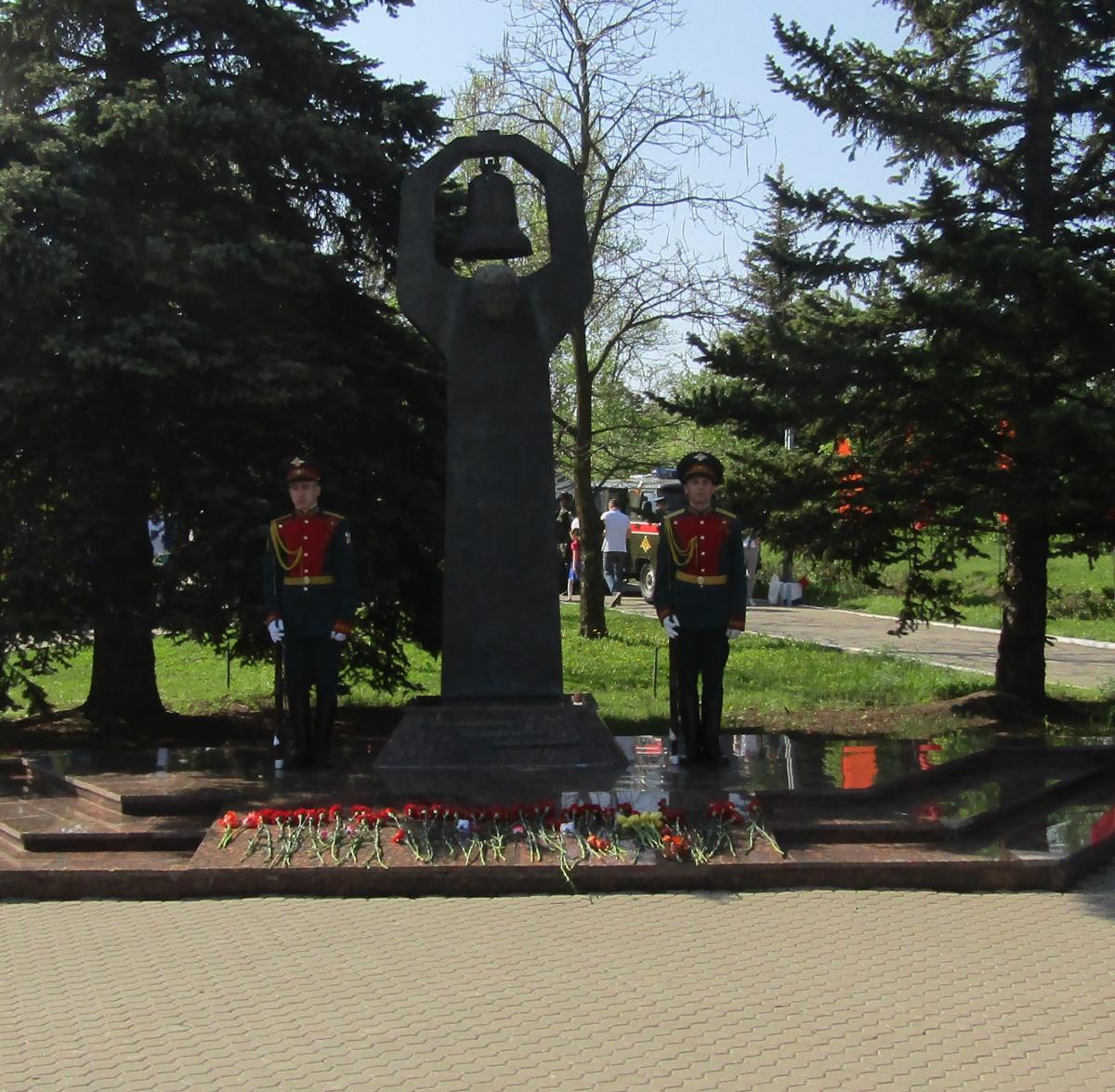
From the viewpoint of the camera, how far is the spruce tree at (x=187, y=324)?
31.0ft

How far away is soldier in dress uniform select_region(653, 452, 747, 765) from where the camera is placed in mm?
8711

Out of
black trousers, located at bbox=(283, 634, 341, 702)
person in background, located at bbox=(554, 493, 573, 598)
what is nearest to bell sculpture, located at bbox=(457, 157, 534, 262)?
black trousers, located at bbox=(283, 634, 341, 702)

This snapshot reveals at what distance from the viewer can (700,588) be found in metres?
8.74

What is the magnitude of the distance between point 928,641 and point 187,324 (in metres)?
12.5

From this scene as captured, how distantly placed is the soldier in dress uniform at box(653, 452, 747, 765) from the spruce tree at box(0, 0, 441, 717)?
85.6 inches

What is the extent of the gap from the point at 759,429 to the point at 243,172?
4064 millimetres

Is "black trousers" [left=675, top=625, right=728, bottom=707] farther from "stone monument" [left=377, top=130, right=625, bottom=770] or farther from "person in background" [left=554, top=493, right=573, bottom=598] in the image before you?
"person in background" [left=554, top=493, right=573, bottom=598]

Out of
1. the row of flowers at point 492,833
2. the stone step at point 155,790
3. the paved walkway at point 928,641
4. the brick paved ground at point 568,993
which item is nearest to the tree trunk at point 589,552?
the paved walkway at point 928,641

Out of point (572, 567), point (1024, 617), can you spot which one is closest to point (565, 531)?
point (572, 567)

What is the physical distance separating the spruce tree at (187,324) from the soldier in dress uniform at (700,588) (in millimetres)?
2173

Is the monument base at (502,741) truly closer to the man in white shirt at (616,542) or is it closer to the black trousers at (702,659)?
the black trousers at (702,659)

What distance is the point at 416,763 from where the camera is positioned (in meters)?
8.62

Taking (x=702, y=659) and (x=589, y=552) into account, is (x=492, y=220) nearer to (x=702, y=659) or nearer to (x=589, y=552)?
(x=702, y=659)

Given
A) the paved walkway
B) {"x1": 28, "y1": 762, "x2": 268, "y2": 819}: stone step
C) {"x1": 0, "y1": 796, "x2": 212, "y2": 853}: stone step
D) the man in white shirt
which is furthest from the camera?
the man in white shirt
